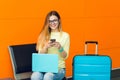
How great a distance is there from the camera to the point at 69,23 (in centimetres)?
428

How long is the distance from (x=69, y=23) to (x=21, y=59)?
3.85 ft

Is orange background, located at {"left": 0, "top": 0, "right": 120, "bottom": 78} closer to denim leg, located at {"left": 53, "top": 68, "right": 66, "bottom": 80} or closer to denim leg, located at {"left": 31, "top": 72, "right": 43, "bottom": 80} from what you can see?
denim leg, located at {"left": 31, "top": 72, "right": 43, "bottom": 80}

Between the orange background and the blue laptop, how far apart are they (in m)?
0.56

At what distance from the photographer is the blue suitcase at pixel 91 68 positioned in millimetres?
3469

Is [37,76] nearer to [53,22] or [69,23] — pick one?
[53,22]

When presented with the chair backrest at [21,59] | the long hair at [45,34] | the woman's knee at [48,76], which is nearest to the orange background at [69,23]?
the chair backrest at [21,59]

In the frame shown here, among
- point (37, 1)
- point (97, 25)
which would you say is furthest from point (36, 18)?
point (97, 25)

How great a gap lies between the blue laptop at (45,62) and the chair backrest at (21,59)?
8.8 inches

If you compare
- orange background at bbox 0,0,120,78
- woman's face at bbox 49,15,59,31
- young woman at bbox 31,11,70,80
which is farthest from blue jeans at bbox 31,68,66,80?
orange background at bbox 0,0,120,78

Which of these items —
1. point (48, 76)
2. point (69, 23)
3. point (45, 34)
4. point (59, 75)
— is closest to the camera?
point (48, 76)

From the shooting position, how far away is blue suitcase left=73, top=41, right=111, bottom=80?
11.4ft

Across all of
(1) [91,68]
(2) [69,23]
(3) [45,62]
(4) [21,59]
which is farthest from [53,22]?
(2) [69,23]

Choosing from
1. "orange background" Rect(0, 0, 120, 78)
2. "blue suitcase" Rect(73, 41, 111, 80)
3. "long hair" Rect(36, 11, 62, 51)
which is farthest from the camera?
"orange background" Rect(0, 0, 120, 78)

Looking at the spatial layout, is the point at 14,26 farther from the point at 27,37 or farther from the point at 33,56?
the point at 33,56
